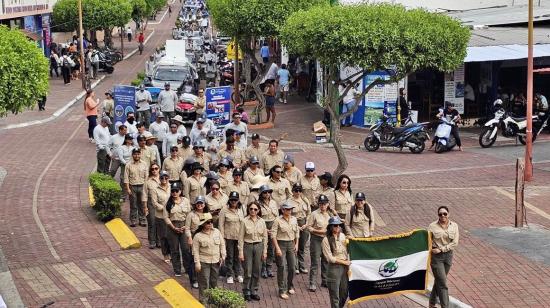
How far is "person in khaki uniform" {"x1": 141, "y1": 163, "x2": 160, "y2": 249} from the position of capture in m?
14.6

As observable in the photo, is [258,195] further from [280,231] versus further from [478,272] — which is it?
[478,272]

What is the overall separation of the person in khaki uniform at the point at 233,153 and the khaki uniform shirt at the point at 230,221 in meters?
3.82

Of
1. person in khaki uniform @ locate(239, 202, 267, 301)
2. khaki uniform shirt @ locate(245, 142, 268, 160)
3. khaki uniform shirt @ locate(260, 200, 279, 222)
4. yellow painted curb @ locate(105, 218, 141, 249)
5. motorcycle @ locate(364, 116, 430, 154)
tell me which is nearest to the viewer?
person in khaki uniform @ locate(239, 202, 267, 301)

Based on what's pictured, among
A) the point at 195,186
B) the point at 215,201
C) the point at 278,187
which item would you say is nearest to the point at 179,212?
the point at 215,201

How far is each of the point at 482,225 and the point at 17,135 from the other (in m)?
15.7

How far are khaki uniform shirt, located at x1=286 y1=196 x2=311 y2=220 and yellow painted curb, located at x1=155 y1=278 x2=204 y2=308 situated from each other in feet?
6.49

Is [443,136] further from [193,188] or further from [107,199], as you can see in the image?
[193,188]

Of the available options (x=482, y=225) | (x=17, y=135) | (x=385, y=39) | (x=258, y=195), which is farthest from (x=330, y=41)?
(x=17, y=135)

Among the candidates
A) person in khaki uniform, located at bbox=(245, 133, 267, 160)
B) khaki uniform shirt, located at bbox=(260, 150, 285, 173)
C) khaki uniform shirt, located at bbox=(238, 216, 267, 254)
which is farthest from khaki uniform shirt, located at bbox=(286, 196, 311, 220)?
person in khaki uniform, located at bbox=(245, 133, 267, 160)

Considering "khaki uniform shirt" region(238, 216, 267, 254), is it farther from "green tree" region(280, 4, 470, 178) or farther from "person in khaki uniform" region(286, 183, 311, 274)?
"green tree" region(280, 4, 470, 178)

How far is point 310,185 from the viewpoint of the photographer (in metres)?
14.5

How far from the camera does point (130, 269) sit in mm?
14344

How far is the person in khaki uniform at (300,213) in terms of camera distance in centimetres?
1362

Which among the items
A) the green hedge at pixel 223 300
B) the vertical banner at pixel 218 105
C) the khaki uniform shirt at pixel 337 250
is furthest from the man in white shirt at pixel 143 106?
the green hedge at pixel 223 300
